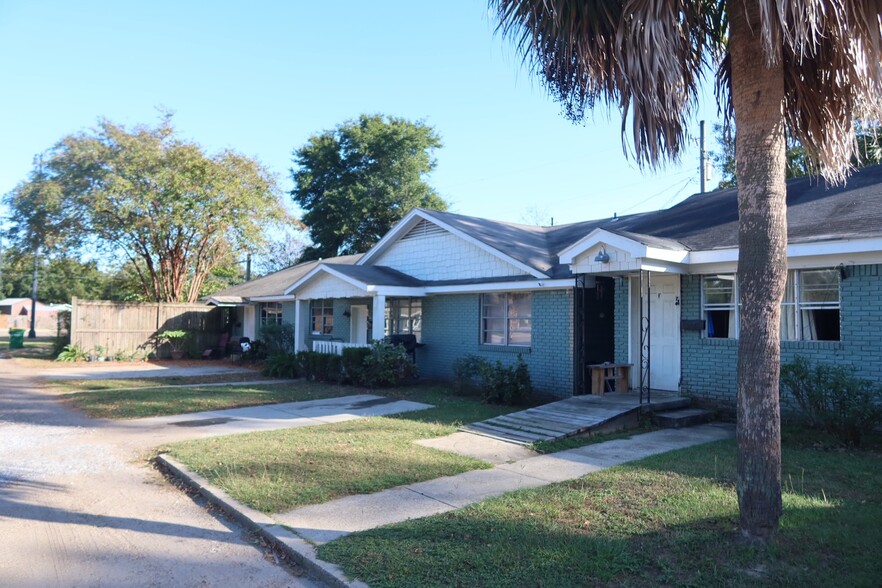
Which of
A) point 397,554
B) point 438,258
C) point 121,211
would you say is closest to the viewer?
point 397,554

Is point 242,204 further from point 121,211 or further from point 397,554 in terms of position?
point 397,554

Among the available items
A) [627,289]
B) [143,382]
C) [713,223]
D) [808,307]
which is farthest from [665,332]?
[143,382]

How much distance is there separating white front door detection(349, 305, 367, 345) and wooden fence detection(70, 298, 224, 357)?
957 cm

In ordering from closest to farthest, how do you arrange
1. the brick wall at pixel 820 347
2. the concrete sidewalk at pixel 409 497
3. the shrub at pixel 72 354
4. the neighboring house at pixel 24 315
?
1. the concrete sidewalk at pixel 409 497
2. the brick wall at pixel 820 347
3. the shrub at pixel 72 354
4. the neighboring house at pixel 24 315

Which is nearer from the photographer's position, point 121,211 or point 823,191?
point 823,191

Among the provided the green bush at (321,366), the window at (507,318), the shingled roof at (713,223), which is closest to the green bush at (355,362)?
the green bush at (321,366)

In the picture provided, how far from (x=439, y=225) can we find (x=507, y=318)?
352cm

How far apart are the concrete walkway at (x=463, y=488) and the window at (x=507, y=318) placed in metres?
5.08

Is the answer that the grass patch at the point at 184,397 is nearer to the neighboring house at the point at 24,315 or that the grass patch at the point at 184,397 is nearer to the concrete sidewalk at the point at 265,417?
the concrete sidewalk at the point at 265,417

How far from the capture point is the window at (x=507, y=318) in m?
14.0

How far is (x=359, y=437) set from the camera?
9.23 m

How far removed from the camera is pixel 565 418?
9.87 meters

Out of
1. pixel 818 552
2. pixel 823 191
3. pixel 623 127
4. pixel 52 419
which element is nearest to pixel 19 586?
pixel 818 552

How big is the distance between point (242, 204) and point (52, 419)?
15008mm
